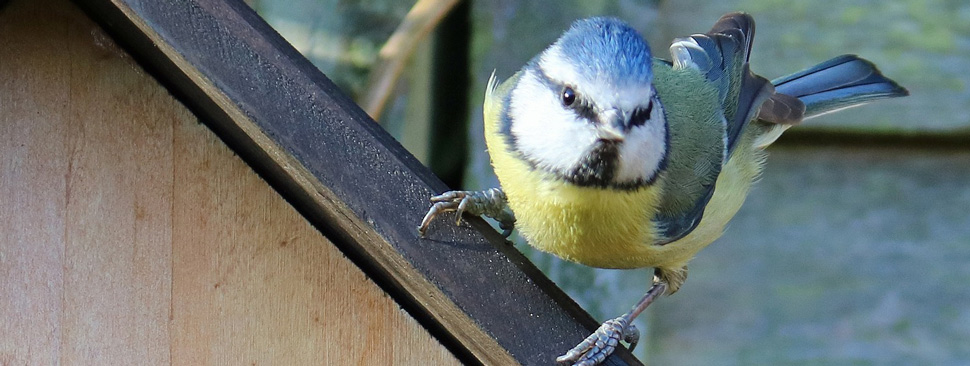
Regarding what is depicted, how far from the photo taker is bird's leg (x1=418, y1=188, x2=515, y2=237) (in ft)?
2.96

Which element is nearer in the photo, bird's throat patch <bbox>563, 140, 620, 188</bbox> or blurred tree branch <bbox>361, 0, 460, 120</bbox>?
bird's throat patch <bbox>563, 140, 620, 188</bbox>

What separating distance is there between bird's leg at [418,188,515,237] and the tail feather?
24.4 inches

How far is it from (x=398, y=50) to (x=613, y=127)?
72cm

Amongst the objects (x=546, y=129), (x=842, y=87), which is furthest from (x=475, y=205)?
(x=842, y=87)

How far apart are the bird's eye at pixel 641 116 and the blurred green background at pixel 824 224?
651 millimetres

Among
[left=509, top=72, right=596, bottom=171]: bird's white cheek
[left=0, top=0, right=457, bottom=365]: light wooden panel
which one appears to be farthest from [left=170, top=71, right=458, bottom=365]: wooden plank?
[left=509, top=72, right=596, bottom=171]: bird's white cheek

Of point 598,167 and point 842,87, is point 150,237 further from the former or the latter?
point 842,87

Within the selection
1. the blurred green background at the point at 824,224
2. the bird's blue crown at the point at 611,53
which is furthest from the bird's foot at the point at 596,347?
the blurred green background at the point at 824,224

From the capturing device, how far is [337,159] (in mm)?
863

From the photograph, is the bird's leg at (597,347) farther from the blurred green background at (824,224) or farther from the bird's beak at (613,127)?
the blurred green background at (824,224)

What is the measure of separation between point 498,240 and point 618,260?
0.79ft

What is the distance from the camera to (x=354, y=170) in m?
0.87

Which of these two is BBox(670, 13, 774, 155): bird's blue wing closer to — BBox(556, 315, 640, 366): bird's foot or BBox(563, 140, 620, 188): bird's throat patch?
BBox(563, 140, 620, 188): bird's throat patch

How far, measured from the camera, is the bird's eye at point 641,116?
3.34 ft
